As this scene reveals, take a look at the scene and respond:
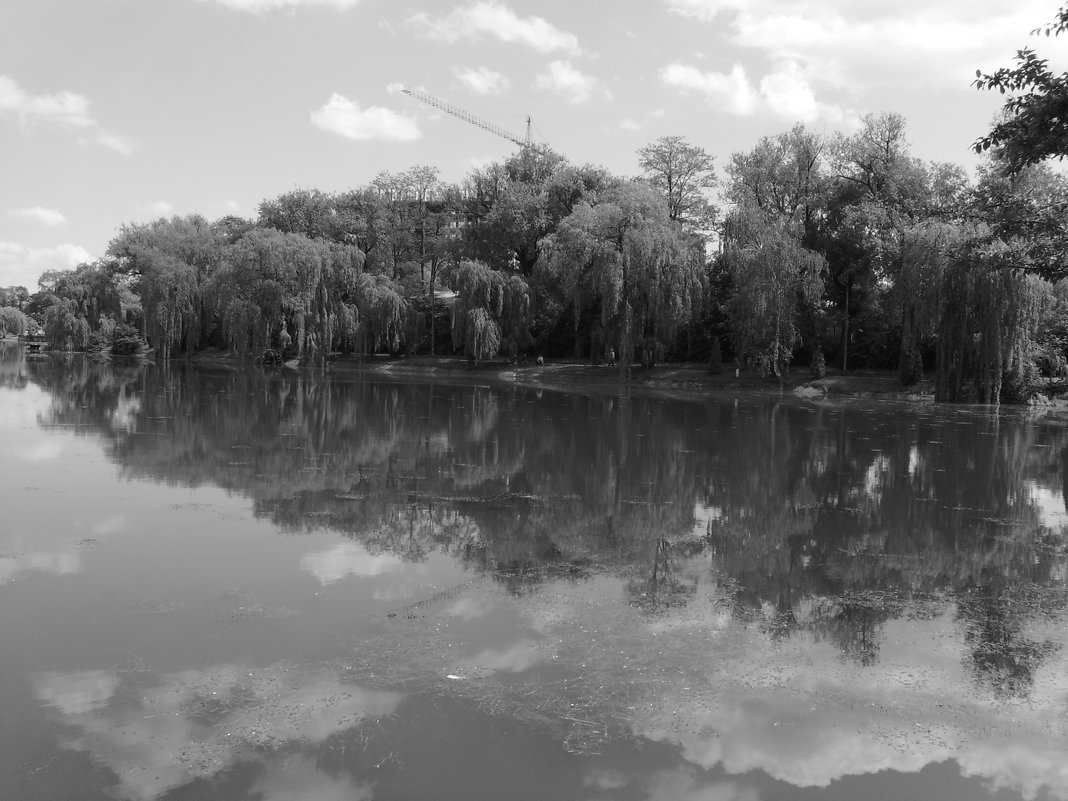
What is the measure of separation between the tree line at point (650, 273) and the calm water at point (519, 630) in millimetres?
19796

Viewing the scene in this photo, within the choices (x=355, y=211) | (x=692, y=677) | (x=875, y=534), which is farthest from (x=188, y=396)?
(x=355, y=211)

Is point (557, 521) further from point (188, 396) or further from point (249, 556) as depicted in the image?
point (188, 396)

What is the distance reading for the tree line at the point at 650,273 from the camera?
34000 millimetres

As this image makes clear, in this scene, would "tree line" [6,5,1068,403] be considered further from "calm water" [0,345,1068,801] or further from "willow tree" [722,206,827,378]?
"calm water" [0,345,1068,801]

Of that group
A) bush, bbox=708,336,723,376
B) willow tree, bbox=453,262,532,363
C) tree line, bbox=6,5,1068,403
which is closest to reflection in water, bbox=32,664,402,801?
tree line, bbox=6,5,1068,403

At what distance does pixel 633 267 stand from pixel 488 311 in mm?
10019

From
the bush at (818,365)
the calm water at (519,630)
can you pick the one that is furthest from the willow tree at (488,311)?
the calm water at (519,630)

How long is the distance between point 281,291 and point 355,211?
52.8 ft

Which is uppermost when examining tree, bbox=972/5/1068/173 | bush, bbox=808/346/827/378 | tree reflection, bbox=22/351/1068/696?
tree, bbox=972/5/1068/173

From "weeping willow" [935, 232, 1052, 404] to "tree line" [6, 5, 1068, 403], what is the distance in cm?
8

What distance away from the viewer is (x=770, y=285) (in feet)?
129

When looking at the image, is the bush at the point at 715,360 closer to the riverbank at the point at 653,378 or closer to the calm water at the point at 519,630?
the riverbank at the point at 653,378

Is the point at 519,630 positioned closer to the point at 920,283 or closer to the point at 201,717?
the point at 201,717

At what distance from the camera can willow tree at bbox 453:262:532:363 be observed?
160 ft
